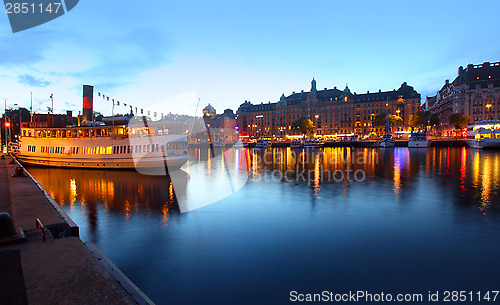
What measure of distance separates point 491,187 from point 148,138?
45.1 m

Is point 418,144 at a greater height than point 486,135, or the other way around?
point 486,135

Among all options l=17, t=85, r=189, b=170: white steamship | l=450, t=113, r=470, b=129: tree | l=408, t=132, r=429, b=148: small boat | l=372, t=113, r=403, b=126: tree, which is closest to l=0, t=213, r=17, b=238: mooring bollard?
l=17, t=85, r=189, b=170: white steamship

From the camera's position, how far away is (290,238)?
1539 centimetres

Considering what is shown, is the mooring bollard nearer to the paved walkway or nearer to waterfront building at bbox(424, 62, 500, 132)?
the paved walkway

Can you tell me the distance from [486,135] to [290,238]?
121615mm

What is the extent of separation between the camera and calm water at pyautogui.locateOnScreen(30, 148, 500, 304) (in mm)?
10711

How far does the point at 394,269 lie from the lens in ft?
38.2

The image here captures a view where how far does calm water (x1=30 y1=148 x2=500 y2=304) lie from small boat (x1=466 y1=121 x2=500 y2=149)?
89.7 m

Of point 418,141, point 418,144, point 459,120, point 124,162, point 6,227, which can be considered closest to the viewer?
point 6,227

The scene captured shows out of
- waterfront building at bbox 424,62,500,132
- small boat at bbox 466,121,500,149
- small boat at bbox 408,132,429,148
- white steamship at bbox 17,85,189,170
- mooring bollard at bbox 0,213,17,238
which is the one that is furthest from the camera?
waterfront building at bbox 424,62,500,132

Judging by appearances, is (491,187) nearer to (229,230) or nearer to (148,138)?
(229,230)

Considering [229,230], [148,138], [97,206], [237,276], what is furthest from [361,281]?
[148,138]

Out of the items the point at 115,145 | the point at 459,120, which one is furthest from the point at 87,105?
the point at 459,120

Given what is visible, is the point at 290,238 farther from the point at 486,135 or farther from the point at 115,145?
the point at 486,135
